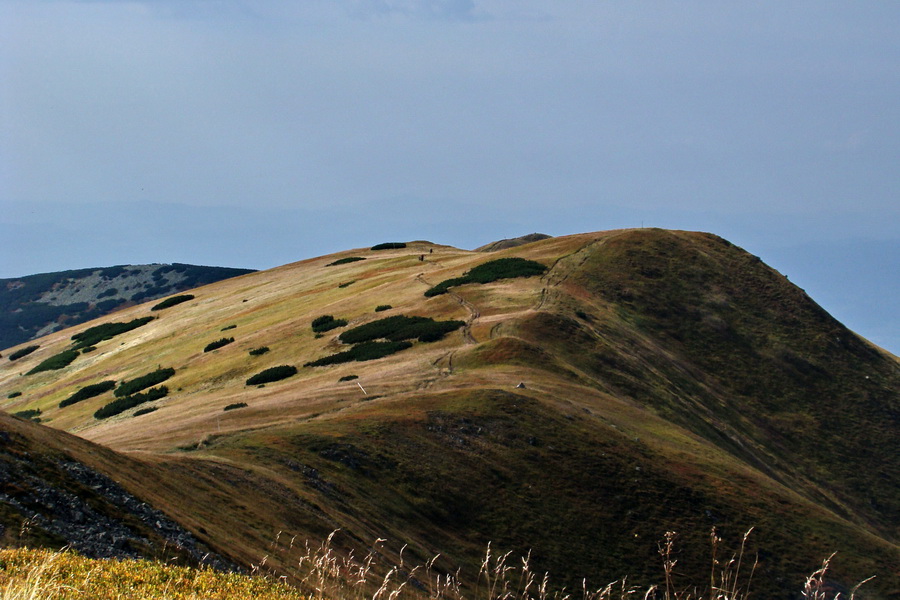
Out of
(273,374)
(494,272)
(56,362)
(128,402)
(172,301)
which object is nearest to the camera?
(273,374)

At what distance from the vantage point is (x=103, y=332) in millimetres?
95562

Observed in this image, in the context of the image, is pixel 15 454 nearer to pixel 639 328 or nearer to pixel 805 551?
pixel 805 551

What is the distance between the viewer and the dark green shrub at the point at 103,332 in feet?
303

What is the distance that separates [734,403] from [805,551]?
1128 inches

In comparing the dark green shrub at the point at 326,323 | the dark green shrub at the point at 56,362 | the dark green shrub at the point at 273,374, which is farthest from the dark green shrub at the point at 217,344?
the dark green shrub at the point at 56,362

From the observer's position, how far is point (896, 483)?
2447 inches

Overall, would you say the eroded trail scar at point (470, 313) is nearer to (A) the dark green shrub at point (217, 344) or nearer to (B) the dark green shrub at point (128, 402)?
(A) the dark green shrub at point (217, 344)

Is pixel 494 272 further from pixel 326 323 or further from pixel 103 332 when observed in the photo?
pixel 103 332

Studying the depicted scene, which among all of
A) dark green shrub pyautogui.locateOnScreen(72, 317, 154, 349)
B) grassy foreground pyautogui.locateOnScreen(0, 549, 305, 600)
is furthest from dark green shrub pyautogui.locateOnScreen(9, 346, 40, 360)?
grassy foreground pyautogui.locateOnScreen(0, 549, 305, 600)

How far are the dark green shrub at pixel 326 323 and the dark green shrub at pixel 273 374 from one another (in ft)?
30.5

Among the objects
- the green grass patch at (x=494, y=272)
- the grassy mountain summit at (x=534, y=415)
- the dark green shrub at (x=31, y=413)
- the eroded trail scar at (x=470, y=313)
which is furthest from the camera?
the green grass patch at (x=494, y=272)

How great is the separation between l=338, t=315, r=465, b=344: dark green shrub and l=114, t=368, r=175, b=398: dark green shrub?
1553 centimetres

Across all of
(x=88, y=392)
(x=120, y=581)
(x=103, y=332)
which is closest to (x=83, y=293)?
(x=103, y=332)

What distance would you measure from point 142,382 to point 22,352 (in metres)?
43.5
